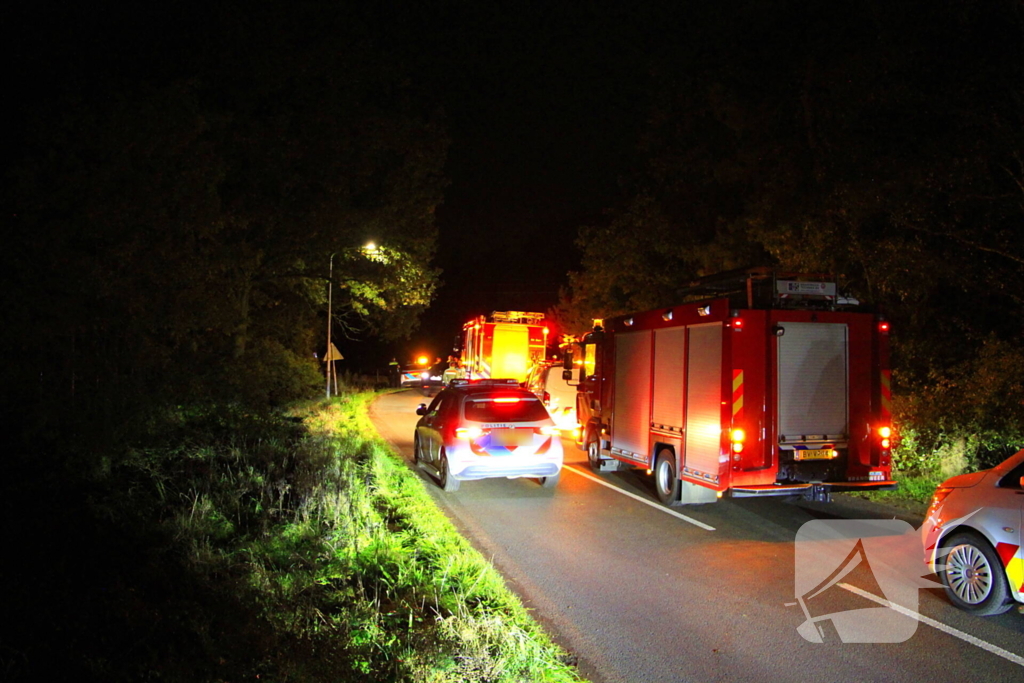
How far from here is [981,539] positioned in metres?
6.08

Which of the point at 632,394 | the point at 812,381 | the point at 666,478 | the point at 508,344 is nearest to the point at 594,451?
the point at 632,394

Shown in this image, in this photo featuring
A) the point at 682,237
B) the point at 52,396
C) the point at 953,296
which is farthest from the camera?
the point at 682,237

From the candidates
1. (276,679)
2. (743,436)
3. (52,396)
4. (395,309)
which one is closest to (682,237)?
(395,309)

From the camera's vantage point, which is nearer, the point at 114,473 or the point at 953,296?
the point at 114,473

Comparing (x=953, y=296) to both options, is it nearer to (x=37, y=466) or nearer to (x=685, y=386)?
(x=685, y=386)

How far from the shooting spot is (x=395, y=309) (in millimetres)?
31812

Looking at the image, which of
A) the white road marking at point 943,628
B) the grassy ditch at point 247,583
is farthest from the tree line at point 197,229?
the white road marking at point 943,628

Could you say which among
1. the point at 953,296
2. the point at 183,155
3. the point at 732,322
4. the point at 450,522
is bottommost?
the point at 450,522

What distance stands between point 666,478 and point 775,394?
7.14 ft

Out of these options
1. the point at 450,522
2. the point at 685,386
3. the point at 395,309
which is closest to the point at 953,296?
the point at 685,386

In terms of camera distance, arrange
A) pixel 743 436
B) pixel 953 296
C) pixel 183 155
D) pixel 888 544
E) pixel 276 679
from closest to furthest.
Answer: pixel 276 679
pixel 888 544
pixel 743 436
pixel 953 296
pixel 183 155

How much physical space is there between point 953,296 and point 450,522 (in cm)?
1056

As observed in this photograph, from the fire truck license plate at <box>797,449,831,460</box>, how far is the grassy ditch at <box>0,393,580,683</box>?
14.5 feet

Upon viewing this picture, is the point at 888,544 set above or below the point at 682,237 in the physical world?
below
